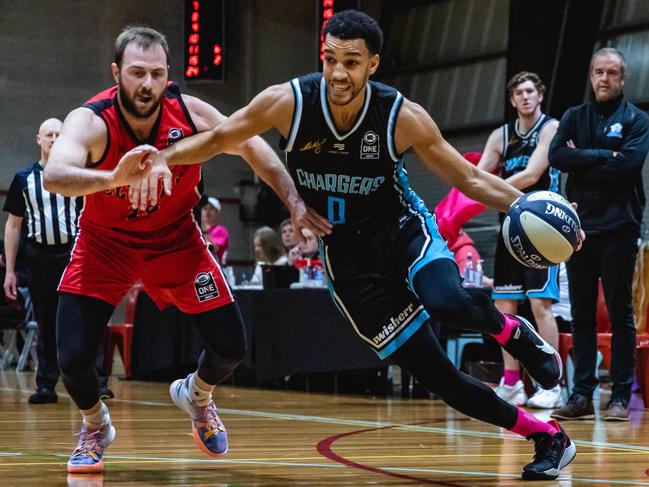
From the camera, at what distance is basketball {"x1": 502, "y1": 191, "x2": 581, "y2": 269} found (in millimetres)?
4113

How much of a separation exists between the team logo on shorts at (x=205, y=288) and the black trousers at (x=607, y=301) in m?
2.71

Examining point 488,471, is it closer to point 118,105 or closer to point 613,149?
point 118,105

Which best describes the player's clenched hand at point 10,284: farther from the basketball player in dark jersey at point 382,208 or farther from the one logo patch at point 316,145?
the one logo patch at point 316,145

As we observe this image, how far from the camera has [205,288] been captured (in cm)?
450

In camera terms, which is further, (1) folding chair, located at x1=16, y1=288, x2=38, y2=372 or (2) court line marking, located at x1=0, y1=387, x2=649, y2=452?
(1) folding chair, located at x1=16, y1=288, x2=38, y2=372

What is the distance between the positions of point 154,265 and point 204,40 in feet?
37.5

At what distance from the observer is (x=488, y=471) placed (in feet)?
14.1

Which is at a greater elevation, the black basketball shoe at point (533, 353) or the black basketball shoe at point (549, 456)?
the black basketball shoe at point (533, 353)

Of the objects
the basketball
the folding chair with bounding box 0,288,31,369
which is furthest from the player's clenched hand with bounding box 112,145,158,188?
the folding chair with bounding box 0,288,31,369

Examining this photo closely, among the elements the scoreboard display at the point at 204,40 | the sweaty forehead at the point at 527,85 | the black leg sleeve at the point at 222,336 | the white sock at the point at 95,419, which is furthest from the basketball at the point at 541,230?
the scoreboard display at the point at 204,40

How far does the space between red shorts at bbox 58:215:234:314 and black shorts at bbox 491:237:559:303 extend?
302 centimetres

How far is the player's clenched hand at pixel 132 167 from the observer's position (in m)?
3.72

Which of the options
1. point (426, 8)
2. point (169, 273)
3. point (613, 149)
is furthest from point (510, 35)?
point (169, 273)

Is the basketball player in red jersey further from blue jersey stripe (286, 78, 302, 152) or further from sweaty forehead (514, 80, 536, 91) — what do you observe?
sweaty forehead (514, 80, 536, 91)
